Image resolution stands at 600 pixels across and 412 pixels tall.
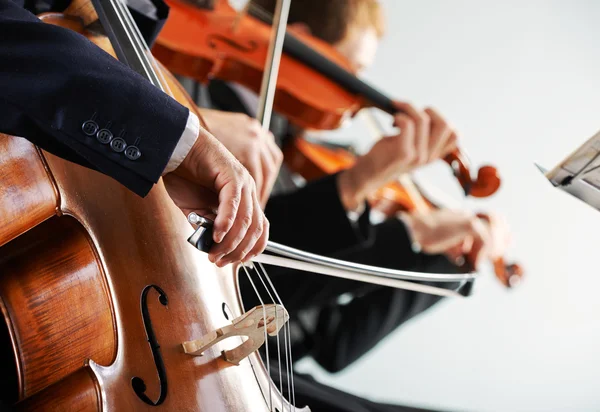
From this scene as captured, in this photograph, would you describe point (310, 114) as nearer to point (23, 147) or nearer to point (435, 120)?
point (435, 120)

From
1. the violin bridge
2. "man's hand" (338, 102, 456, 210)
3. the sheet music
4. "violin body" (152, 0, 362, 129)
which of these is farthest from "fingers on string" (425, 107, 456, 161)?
the violin bridge

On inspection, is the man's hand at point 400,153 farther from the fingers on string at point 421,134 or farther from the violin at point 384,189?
the violin at point 384,189

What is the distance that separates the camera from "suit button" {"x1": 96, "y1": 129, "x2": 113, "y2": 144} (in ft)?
1.53

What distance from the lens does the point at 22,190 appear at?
1.64 ft

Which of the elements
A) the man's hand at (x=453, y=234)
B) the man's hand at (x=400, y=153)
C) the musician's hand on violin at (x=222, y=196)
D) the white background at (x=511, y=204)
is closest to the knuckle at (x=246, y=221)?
the musician's hand on violin at (x=222, y=196)

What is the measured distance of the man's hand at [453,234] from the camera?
1324 millimetres

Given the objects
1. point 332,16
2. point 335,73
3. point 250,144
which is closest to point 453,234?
point 335,73

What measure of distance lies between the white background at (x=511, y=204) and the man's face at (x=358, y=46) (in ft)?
1.94

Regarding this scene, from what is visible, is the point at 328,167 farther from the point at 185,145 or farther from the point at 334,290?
the point at 185,145

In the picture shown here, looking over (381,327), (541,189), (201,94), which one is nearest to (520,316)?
(541,189)

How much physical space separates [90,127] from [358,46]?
1066mm

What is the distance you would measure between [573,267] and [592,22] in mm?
760

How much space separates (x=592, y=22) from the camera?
84.0 inches

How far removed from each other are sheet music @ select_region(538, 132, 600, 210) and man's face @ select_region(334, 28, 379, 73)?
2.45 ft
